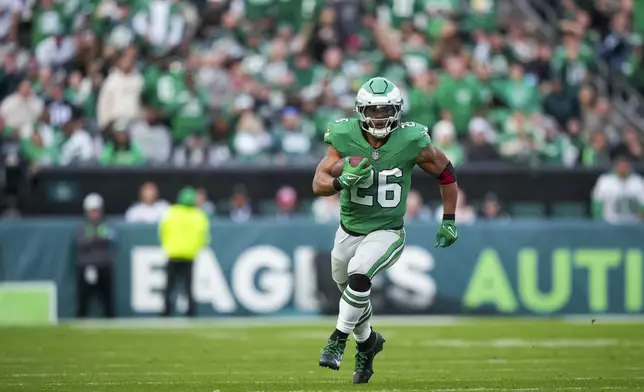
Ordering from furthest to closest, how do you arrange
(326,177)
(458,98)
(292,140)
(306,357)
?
(458,98)
(292,140)
(306,357)
(326,177)

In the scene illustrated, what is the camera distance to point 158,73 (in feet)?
65.1

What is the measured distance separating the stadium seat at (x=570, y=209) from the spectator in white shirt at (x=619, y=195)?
202mm

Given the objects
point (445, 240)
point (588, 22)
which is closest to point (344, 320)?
point (445, 240)

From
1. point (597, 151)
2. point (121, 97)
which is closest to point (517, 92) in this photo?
point (597, 151)

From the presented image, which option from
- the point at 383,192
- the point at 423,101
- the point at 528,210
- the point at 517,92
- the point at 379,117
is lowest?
the point at 528,210

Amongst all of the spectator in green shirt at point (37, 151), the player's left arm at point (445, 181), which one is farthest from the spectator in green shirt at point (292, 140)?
the player's left arm at point (445, 181)

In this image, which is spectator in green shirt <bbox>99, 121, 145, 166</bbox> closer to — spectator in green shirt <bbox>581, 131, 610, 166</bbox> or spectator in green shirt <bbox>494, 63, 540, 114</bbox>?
spectator in green shirt <bbox>494, 63, 540, 114</bbox>

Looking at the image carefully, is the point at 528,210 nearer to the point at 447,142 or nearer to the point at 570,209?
the point at 570,209

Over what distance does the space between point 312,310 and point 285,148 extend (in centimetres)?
233

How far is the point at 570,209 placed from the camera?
18969mm

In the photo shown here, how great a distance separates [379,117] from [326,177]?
0.55m

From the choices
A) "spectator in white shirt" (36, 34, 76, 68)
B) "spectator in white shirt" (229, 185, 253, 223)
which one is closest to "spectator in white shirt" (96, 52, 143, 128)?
"spectator in white shirt" (36, 34, 76, 68)

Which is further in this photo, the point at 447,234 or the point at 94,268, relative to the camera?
the point at 94,268

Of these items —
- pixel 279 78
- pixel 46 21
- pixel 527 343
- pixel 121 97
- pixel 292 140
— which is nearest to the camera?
pixel 527 343
